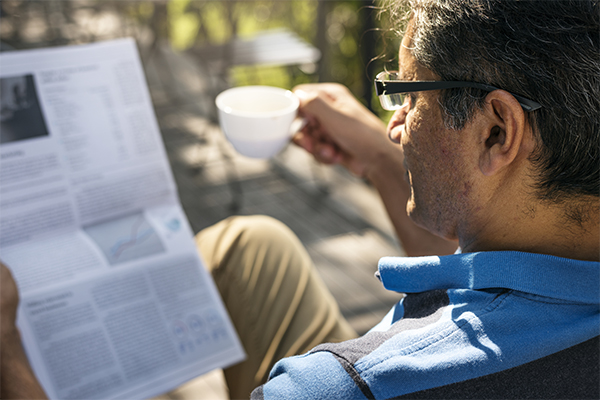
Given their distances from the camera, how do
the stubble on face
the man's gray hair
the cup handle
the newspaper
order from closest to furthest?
the man's gray hair < the stubble on face < the newspaper < the cup handle

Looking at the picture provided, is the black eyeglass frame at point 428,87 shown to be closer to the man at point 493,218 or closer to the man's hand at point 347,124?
the man at point 493,218

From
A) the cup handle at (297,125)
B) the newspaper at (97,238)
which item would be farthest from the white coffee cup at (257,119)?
the newspaper at (97,238)

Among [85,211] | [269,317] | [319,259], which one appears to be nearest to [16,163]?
[85,211]

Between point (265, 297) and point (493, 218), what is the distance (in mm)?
625

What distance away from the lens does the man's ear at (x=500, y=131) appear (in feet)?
2.09

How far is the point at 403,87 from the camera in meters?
0.77

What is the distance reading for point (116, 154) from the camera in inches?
42.6

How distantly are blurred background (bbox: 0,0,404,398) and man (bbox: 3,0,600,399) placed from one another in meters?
1.01

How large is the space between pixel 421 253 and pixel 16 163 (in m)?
0.87

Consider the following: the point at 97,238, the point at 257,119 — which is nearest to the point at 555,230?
the point at 257,119

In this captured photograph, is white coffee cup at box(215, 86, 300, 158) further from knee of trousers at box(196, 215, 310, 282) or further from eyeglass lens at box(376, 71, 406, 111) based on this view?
eyeglass lens at box(376, 71, 406, 111)

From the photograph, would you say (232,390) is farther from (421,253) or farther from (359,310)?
(359,310)

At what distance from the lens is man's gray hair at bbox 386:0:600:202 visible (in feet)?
1.96

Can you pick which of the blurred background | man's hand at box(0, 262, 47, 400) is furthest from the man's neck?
the blurred background
